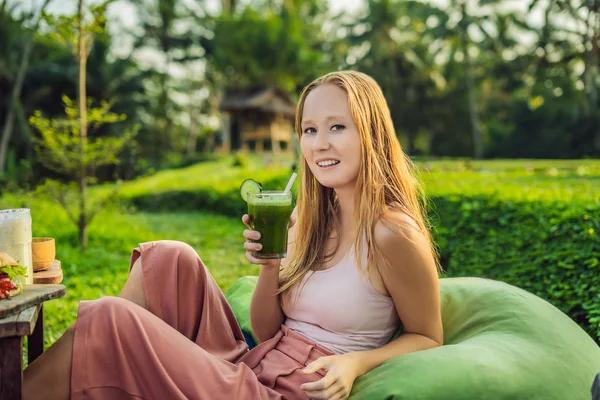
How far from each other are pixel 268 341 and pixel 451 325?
91 cm

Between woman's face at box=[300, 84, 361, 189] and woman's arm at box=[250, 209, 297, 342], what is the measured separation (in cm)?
42

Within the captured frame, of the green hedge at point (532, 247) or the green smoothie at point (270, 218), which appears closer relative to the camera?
the green smoothie at point (270, 218)

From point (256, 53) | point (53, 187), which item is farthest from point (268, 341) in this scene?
point (256, 53)

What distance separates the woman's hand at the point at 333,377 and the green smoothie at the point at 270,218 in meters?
0.45

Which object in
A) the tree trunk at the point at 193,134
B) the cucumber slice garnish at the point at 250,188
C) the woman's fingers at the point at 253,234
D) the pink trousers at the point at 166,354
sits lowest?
the pink trousers at the point at 166,354

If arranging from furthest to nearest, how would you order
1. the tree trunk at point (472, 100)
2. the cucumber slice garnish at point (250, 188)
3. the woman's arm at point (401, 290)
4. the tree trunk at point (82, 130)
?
the tree trunk at point (472, 100)
the tree trunk at point (82, 130)
the cucumber slice garnish at point (250, 188)
the woman's arm at point (401, 290)

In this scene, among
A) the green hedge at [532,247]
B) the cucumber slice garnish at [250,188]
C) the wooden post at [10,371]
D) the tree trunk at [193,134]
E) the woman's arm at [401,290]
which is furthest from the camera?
the tree trunk at [193,134]

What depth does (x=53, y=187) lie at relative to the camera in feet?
26.6

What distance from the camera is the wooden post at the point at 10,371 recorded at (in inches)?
64.8

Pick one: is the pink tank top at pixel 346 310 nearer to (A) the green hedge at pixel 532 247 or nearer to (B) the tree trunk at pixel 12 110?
(A) the green hedge at pixel 532 247

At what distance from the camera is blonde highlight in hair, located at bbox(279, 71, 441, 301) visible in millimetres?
2131

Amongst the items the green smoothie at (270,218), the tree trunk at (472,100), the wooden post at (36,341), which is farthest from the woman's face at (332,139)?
the tree trunk at (472,100)

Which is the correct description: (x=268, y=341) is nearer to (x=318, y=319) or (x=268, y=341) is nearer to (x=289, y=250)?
(x=318, y=319)

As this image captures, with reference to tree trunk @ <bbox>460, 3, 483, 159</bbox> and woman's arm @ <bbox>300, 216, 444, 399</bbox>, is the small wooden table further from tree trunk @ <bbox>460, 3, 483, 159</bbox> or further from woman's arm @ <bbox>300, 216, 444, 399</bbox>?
tree trunk @ <bbox>460, 3, 483, 159</bbox>
